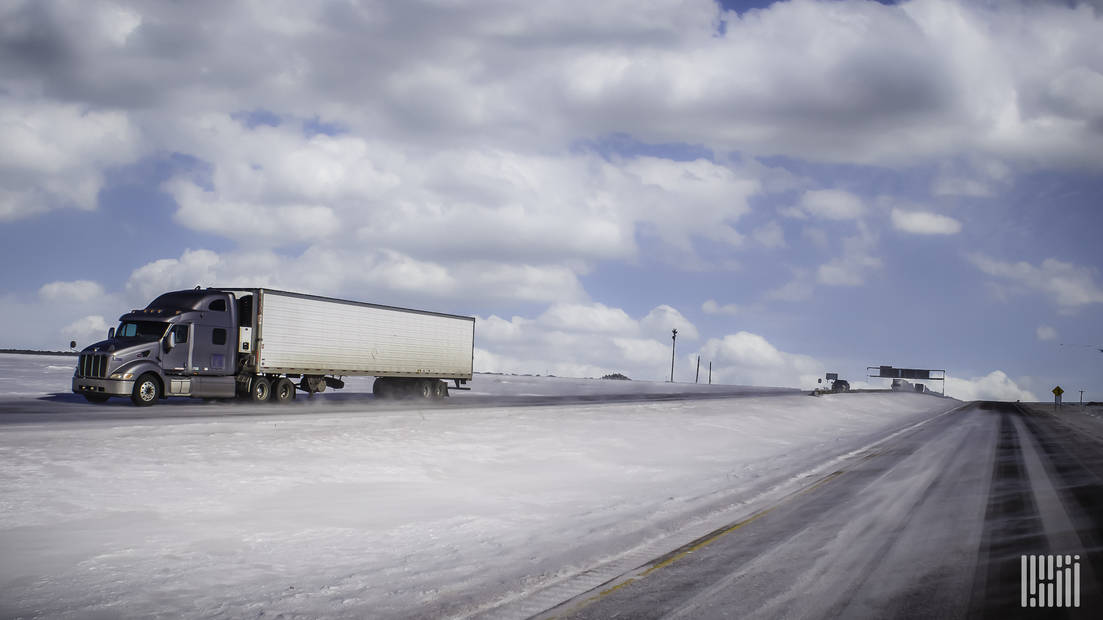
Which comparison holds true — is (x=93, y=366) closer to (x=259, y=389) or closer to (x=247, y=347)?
(x=247, y=347)

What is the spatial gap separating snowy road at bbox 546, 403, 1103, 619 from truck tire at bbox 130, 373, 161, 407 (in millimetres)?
22942

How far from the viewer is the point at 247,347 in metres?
29.7

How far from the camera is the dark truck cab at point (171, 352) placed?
25828 millimetres

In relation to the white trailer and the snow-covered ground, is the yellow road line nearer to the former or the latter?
the snow-covered ground

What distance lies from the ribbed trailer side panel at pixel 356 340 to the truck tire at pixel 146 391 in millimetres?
3933

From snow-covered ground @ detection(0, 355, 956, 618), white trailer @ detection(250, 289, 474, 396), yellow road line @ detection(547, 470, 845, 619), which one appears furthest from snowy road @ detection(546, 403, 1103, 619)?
white trailer @ detection(250, 289, 474, 396)

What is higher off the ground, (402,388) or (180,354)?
(180,354)

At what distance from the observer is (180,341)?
27.4 m

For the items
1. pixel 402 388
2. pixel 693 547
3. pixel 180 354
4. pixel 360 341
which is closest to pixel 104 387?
pixel 180 354

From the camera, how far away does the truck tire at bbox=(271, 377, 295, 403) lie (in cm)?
3098

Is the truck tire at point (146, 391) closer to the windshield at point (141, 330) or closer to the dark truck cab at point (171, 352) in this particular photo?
the dark truck cab at point (171, 352)

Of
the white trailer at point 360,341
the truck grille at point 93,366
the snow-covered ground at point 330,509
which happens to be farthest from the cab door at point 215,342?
the snow-covered ground at point 330,509

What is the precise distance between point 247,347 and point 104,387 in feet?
17.7

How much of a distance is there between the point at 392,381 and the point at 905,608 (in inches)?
1321
